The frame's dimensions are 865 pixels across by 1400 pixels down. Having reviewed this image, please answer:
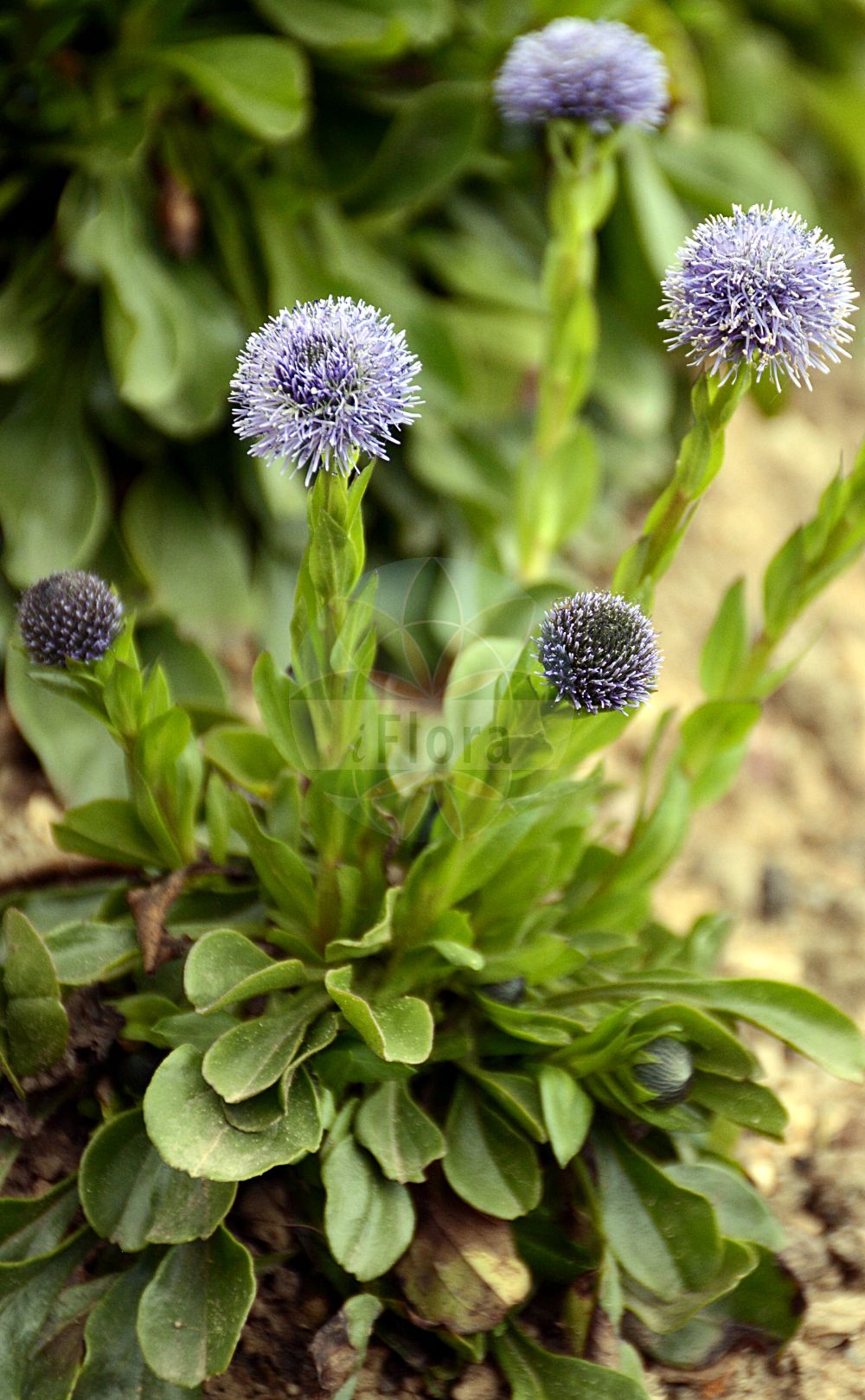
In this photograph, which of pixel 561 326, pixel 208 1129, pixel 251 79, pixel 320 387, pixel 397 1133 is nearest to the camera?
pixel 320 387

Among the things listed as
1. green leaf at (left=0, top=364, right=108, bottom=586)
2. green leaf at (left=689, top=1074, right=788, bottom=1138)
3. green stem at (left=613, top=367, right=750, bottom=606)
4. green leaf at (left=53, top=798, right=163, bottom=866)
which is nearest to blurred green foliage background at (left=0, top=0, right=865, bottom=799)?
green leaf at (left=0, top=364, right=108, bottom=586)

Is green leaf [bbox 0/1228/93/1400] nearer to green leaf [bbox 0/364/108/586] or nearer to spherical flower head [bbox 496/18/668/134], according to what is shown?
green leaf [bbox 0/364/108/586]

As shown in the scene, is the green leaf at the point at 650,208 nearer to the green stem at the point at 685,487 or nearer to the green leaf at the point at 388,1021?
the green stem at the point at 685,487

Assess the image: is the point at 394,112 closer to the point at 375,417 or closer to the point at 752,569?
the point at 752,569

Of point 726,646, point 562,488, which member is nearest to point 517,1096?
point 726,646

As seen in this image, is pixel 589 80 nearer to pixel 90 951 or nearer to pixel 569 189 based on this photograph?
pixel 569 189

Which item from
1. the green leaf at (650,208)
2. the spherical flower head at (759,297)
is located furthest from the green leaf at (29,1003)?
the green leaf at (650,208)

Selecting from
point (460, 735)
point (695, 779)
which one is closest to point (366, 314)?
point (460, 735)
